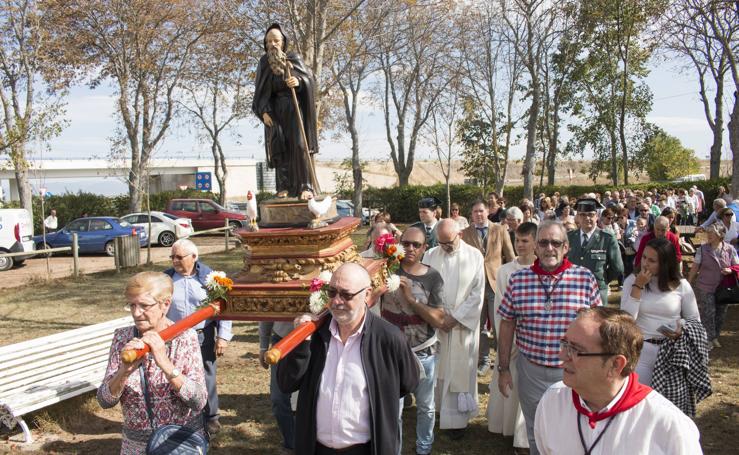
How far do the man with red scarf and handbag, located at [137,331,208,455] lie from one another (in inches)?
71.5

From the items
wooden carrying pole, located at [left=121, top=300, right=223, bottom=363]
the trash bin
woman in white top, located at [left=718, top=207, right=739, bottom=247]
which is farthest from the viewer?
the trash bin

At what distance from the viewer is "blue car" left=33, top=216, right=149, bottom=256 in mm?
20359

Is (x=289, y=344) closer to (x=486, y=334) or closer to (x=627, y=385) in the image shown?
(x=627, y=385)

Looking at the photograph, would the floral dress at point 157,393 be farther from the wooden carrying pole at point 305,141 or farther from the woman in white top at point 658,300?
the woman in white top at point 658,300

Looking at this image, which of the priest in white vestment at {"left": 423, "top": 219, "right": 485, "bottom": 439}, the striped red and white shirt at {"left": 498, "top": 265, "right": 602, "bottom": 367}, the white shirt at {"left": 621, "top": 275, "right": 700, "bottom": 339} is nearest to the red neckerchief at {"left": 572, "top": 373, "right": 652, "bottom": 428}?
the striped red and white shirt at {"left": 498, "top": 265, "right": 602, "bottom": 367}

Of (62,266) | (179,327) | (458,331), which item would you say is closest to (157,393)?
(179,327)

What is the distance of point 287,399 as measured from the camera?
4.70 meters

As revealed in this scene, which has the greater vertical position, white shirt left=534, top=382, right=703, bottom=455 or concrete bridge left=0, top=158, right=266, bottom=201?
concrete bridge left=0, top=158, right=266, bottom=201

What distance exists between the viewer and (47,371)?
5984mm

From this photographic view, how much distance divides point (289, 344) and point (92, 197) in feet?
114

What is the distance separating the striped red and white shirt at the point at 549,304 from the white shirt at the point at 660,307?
2.32 ft

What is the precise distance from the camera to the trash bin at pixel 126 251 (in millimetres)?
15688

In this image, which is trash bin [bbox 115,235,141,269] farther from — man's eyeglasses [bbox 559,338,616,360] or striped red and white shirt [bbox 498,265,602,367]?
man's eyeglasses [bbox 559,338,616,360]

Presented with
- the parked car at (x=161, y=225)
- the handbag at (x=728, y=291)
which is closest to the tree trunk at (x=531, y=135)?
the parked car at (x=161, y=225)
